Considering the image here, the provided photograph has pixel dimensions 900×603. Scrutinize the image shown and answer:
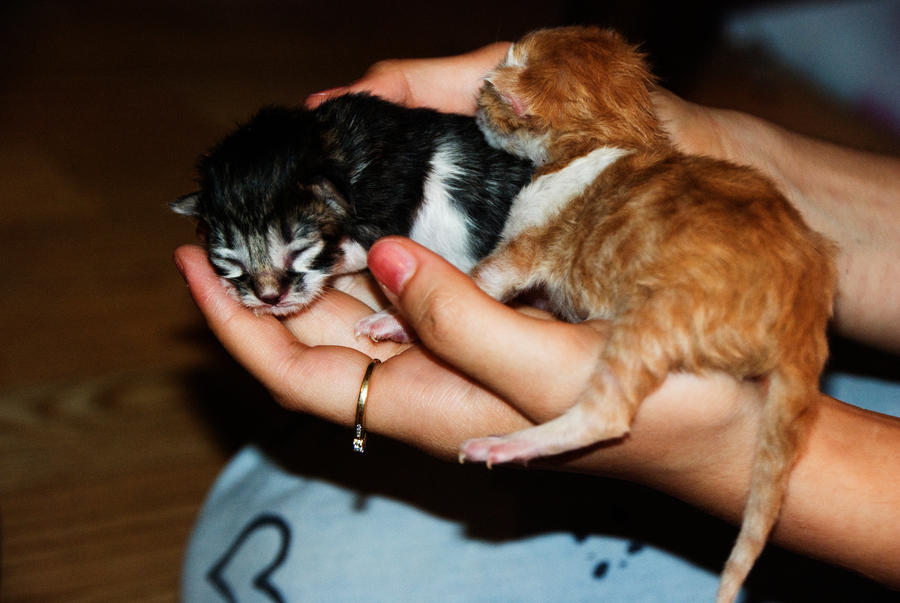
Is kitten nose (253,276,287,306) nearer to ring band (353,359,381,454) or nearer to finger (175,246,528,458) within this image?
finger (175,246,528,458)

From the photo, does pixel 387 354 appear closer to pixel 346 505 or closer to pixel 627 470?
pixel 346 505

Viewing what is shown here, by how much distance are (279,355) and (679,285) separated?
3.11 feet

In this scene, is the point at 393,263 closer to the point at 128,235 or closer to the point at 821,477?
the point at 821,477

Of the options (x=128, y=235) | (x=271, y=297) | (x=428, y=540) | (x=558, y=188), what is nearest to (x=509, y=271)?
(x=558, y=188)

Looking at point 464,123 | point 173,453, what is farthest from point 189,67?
point 464,123

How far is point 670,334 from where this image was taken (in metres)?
1.34

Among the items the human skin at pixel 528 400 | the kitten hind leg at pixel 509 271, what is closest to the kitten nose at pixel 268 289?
the human skin at pixel 528 400

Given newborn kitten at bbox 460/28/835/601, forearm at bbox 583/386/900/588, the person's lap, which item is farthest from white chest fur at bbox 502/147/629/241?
the person's lap

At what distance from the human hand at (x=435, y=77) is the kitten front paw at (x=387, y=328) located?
82 centimetres

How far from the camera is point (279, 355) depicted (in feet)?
5.98

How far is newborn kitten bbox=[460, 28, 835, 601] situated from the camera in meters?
1.34

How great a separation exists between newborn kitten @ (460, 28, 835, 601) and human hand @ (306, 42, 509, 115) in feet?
2.64

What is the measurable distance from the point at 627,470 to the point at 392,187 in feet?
2.77

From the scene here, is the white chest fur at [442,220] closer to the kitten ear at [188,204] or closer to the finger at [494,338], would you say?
the finger at [494,338]
